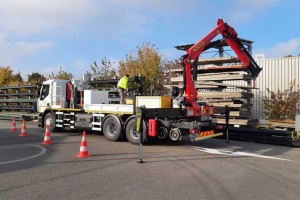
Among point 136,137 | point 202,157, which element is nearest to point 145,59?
point 136,137

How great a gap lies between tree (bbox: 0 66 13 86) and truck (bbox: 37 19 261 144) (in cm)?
3531

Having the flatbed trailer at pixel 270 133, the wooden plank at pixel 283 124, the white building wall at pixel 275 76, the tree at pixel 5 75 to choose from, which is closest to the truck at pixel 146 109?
the flatbed trailer at pixel 270 133

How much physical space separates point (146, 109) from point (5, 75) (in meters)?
44.3

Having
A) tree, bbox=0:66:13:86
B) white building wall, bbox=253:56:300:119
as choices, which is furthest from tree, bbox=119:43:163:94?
tree, bbox=0:66:13:86

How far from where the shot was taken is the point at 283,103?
66.0 ft

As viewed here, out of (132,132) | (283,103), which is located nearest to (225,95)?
(132,132)

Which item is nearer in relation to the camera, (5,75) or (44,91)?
(44,91)

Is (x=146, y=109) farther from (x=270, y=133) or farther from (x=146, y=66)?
(x=146, y=66)

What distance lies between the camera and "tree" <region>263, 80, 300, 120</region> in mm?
19969

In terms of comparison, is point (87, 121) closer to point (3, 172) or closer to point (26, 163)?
point (26, 163)

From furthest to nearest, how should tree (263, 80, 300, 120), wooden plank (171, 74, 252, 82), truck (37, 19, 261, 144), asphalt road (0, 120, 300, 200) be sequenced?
tree (263, 80, 300, 120)
wooden plank (171, 74, 252, 82)
truck (37, 19, 261, 144)
asphalt road (0, 120, 300, 200)

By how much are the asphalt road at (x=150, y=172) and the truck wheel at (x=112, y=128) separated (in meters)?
0.96

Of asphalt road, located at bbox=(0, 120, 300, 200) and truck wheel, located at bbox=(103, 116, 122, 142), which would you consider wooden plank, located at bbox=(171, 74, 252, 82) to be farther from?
truck wheel, located at bbox=(103, 116, 122, 142)

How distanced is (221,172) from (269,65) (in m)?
16.6
